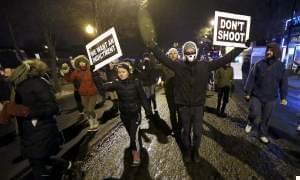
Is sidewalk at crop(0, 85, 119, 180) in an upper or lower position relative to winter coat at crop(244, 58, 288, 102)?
lower

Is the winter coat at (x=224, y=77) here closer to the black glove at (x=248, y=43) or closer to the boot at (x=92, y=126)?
the black glove at (x=248, y=43)

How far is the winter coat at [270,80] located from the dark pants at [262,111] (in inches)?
4.8

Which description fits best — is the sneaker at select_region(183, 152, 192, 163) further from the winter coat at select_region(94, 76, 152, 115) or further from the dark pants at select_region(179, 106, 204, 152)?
the winter coat at select_region(94, 76, 152, 115)

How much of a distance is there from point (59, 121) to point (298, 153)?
22.3 feet

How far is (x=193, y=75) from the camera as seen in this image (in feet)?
12.6

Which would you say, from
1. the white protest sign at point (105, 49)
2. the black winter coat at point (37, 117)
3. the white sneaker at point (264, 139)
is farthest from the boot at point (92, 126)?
the white sneaker at point (264, 139)

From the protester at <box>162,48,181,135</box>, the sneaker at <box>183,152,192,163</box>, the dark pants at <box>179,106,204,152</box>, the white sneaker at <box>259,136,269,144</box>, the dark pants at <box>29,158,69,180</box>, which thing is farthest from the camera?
the protester at <box>162,48,181,135</box>

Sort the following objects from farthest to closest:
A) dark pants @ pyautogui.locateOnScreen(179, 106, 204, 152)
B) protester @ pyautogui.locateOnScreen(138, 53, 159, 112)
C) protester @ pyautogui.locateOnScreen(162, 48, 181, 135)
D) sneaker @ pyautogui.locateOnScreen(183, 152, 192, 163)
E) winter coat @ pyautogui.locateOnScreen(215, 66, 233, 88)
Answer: protester @ pyautogui.locateOnScreen(138, 53, 159, 112) < winter coat @ pyautogui.locateOnScreen(215, 66, 233, 88) < protester @ pyautogui.locateOnScreen(162, 48, 181, 135) < sneaker @ pyautogui.locateOnScreen(183, 152, 192, 163) < dark pants @ pyautogui.locateOnScreen(179, 106, 204, 152)

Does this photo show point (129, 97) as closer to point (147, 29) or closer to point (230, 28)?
point (147, 29)

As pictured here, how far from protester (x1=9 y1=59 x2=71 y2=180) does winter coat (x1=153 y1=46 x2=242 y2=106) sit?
6.13ft

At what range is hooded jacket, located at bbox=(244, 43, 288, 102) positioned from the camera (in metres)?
→ 4.71

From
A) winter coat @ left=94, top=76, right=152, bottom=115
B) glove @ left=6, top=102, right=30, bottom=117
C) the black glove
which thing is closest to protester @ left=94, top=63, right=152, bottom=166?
winter coat @ left=94, top=76, right=152, bottom=115

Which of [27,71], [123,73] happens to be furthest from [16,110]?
[123,73]

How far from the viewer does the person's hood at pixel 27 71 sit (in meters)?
2.83
